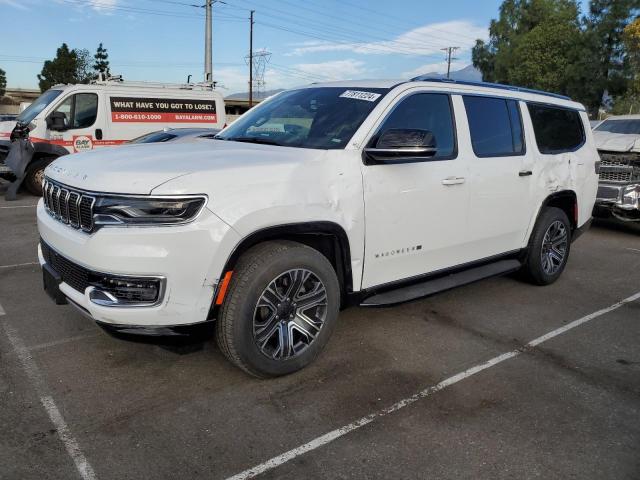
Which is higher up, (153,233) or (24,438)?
(153,233)

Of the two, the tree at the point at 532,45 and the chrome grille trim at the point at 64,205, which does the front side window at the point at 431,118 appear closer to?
the chrome grille trim at the point at 64,205

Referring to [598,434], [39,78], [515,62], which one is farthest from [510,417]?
[39,78]

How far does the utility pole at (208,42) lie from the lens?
2146cm

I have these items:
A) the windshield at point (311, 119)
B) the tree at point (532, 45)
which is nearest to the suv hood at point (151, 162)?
the windshield at point (311, 119)

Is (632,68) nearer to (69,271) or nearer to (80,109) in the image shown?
(80,109)

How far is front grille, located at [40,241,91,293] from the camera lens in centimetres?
306

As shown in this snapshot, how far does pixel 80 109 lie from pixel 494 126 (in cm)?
938

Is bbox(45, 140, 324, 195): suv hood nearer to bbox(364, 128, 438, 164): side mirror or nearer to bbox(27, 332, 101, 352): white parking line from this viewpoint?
bbox(364, 128, 438, 164): side mirror

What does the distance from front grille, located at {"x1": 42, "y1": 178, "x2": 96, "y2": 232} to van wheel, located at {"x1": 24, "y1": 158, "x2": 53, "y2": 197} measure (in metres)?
8.47

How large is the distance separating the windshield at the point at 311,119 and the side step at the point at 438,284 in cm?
107

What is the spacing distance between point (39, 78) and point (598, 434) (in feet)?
239

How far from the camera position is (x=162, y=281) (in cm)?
286

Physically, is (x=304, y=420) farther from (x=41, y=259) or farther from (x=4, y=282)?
(x=4, y=282)

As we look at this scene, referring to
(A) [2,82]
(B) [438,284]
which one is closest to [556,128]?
(B) [438,284]
